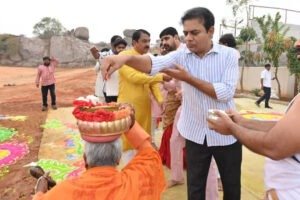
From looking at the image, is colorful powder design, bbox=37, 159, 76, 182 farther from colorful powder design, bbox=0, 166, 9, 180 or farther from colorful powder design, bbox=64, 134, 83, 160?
colorful powder design, bbox=0, 166, 9, 180

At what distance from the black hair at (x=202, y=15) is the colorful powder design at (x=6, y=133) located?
5.75 meters

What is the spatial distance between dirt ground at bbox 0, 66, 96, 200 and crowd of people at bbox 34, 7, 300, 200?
→ 193 cm

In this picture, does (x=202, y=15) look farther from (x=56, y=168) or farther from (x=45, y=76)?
(x=45, y=76)

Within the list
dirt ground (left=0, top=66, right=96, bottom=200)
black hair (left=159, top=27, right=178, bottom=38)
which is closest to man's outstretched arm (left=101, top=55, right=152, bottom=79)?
black hair (left=159, top=27, right=178, bottom=38)

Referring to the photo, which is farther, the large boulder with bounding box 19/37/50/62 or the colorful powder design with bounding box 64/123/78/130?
the large boulder with bounding box 19/37/50/62

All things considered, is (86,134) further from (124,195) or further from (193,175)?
(193,175)

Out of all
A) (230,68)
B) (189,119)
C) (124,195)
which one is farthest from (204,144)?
(124,195)

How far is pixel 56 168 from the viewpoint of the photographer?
17.7 feet

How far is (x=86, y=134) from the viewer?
192 centimetres

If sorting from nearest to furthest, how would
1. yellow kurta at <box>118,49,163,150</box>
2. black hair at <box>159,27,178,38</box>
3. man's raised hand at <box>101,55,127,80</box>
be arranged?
1. man's raised hand at <box>101,55,127,80</box>
2. yellow kurta at <box>118,49,163,150</box>
3. black hair at <box>159,27,178,38</box>

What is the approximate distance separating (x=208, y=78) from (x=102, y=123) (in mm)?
1284

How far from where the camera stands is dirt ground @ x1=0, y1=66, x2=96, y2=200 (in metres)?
4.87

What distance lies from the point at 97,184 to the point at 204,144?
1334 millimetres

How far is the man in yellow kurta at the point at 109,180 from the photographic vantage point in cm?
186
